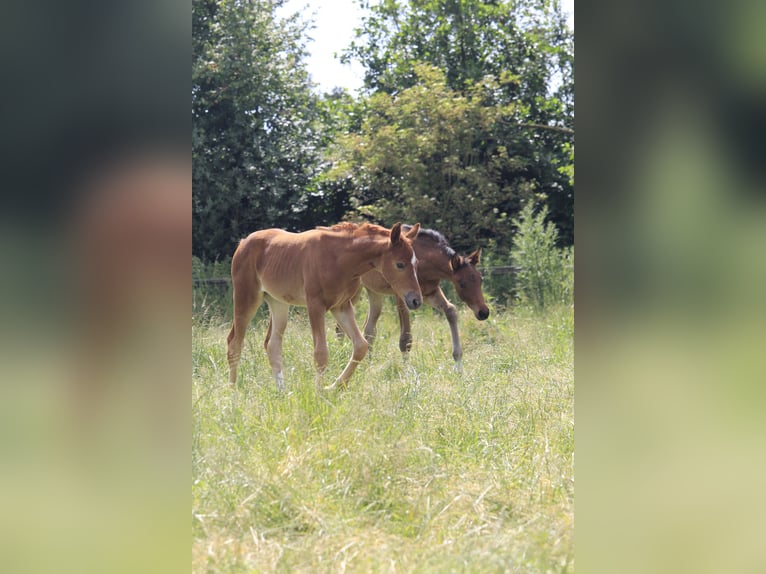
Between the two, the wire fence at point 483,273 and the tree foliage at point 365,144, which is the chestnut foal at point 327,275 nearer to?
the wire fence at point 483,273

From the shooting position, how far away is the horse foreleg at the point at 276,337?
6684mm

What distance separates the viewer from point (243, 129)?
17906mm

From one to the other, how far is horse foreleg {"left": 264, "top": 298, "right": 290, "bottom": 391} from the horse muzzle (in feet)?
4.00

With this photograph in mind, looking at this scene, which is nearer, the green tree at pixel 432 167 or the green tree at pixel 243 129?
the green tree at pixel 432 167

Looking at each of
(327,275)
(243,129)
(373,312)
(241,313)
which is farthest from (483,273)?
(327,275)

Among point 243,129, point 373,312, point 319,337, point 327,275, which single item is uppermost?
point 243,129

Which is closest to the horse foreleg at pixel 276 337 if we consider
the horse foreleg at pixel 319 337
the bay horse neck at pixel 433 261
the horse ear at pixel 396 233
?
the horse foreleg at pixel 319 337

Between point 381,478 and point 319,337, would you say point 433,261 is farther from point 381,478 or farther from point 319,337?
point 381,478

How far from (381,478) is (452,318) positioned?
536 cm

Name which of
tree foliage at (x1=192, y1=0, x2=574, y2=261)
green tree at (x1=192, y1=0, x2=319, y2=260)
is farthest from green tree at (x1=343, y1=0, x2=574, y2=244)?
green tree at (x1=192, y1=0, x2=319, y2=260)

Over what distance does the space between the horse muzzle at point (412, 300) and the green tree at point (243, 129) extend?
11648mm
